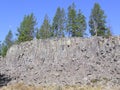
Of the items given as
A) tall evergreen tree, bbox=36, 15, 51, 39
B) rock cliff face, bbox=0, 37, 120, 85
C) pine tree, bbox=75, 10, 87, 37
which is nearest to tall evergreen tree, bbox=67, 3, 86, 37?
pine tree, bbox=75, 10, 87, 37

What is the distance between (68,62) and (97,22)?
90.4 feet

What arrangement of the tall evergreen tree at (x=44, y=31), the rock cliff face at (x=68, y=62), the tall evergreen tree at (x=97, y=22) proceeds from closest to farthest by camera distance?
the rock cliff face at (x=68, y=62), the tall evergreen tree at (x=97, y=22), the tall evergreen tree at (x=44, y=31)

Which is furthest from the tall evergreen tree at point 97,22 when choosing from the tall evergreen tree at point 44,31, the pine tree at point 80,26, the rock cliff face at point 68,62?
the rock cliff face at point 68,62

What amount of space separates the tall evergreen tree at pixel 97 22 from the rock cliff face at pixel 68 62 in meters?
23.4

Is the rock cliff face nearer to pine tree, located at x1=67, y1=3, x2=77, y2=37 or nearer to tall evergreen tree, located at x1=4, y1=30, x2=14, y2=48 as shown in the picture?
pine tree, located at x1=67, y1=3, x2=77, y2=37

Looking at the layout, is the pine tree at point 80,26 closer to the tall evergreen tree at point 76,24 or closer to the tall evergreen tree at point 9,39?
the tall evergreen tree at point 76,24

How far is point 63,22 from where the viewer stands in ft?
236

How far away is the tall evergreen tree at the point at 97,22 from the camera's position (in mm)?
63312

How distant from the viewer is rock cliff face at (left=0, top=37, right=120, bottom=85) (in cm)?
3509

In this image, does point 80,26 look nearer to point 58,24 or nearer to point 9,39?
point 58,24

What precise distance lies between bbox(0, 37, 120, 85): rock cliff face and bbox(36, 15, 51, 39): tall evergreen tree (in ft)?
94.4

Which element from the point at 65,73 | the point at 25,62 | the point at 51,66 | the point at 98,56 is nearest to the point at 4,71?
the point at 25,62

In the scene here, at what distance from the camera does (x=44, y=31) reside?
74438mm

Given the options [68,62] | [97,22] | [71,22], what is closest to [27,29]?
[71,22]
